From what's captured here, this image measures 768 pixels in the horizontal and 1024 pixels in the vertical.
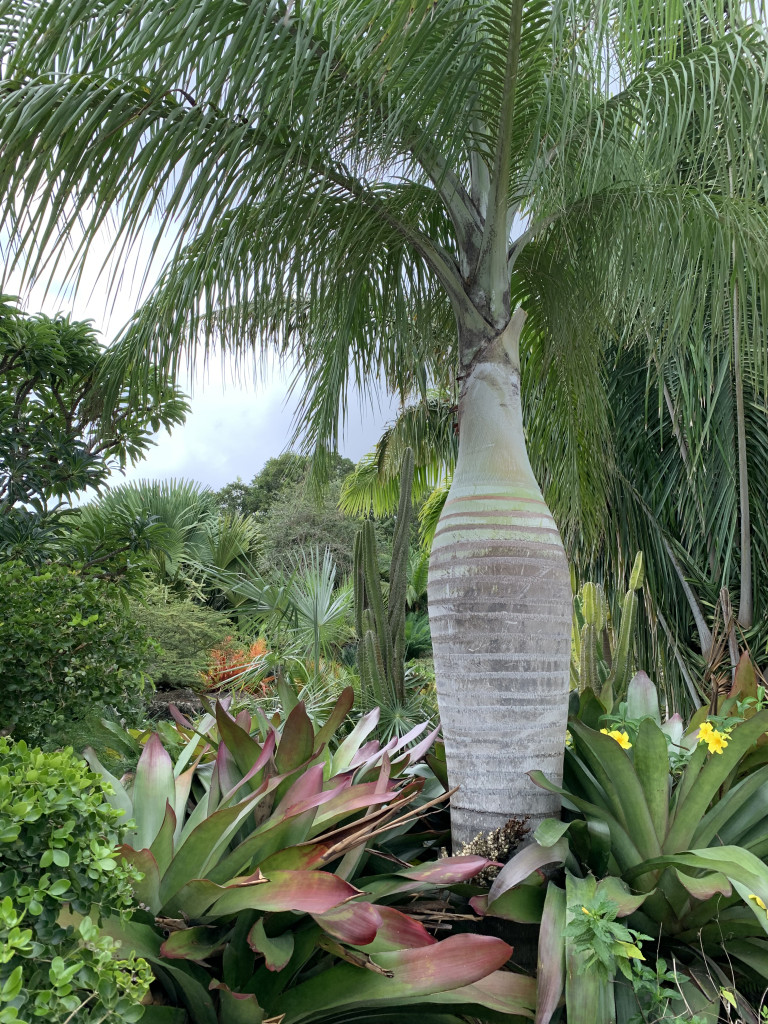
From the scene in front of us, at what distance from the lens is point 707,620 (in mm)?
6098

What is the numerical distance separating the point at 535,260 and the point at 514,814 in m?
2.37

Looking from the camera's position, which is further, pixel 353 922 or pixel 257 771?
pixel 257 771

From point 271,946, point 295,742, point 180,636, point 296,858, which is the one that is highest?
point 295,742

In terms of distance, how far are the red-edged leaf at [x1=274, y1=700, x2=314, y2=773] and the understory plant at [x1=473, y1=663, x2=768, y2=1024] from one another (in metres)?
0.73

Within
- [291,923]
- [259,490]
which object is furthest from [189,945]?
[259,490]

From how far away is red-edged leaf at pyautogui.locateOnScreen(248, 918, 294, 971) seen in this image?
164 cm

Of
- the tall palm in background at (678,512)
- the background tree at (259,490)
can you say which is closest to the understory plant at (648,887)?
the tall palm in background at (678,512)

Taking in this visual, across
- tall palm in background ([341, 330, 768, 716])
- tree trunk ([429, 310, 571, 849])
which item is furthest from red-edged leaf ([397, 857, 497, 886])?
tall palm in background ([341, 330, 768, 716])

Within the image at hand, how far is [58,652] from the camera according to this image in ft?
9.95

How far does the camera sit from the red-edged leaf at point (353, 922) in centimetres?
162

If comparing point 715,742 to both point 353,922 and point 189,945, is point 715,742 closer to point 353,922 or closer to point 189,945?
point 353,922

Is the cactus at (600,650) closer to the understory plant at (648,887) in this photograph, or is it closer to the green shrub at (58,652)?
the understory plant at (648,887)

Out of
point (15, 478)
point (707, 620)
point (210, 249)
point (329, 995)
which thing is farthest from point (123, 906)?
point (707, 620)

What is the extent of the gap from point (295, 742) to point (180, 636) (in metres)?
8.79
